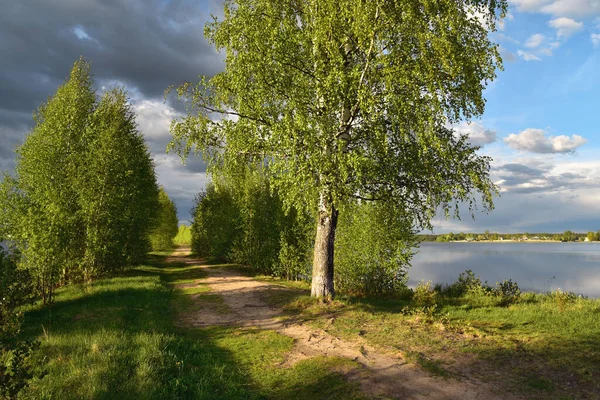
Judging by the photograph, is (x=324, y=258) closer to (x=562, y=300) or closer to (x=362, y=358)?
(x=362, y=358)

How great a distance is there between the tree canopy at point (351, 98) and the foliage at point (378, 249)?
1.87 metres

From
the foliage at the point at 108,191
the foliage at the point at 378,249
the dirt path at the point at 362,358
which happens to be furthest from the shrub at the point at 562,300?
the foliage at the point at 108,191

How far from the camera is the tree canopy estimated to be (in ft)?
44.1

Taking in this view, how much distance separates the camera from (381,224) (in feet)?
61.9

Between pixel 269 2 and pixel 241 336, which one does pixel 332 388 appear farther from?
pixel 269 2

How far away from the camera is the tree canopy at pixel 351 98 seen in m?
13.4

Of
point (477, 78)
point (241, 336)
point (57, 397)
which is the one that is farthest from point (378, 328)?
point (477, 78)

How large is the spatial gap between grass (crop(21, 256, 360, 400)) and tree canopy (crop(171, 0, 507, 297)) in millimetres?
5589

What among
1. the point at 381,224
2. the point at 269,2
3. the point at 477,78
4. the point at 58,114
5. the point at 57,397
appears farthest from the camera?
the point at 58,114

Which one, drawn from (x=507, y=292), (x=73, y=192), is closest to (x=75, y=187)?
(x=73, y=192)

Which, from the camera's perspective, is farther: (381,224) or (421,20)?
(381,224)

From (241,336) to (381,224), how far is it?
978 cm

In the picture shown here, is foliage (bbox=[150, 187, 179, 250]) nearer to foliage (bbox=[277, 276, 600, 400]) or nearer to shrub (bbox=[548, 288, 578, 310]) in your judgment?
foliage (bbox=[277, 276, 600, 400])

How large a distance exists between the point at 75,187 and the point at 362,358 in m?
20.0
